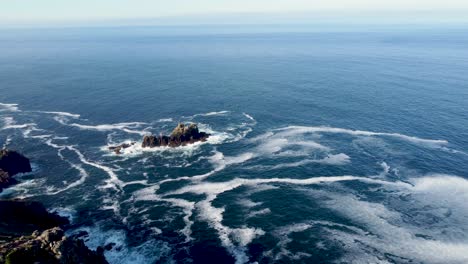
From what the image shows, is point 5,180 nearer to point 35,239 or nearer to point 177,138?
point 35,239

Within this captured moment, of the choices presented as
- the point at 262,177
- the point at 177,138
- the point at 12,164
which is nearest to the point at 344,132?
the point at 262,177

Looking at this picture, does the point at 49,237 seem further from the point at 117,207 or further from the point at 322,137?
the point at 322,137

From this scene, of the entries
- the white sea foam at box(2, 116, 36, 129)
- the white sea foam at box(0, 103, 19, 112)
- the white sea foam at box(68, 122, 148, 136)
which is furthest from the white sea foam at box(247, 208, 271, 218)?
the white sea foam at box(0, 103, 19, 112)

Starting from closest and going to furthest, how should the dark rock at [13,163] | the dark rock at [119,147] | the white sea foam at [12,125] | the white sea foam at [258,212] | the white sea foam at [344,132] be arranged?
the white sea foam at [258,212]
the dark rock at [13,163]
the dark rock at [119,147]
the white sea foam at [344,132]
the white sea foam at [12,125]

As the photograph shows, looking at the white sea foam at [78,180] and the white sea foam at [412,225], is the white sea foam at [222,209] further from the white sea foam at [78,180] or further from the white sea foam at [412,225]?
the white sea foam at [78,180]

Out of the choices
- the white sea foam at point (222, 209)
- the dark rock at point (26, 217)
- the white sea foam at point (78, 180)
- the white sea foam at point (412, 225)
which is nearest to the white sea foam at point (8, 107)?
the white sea foam at point (78, 180)
